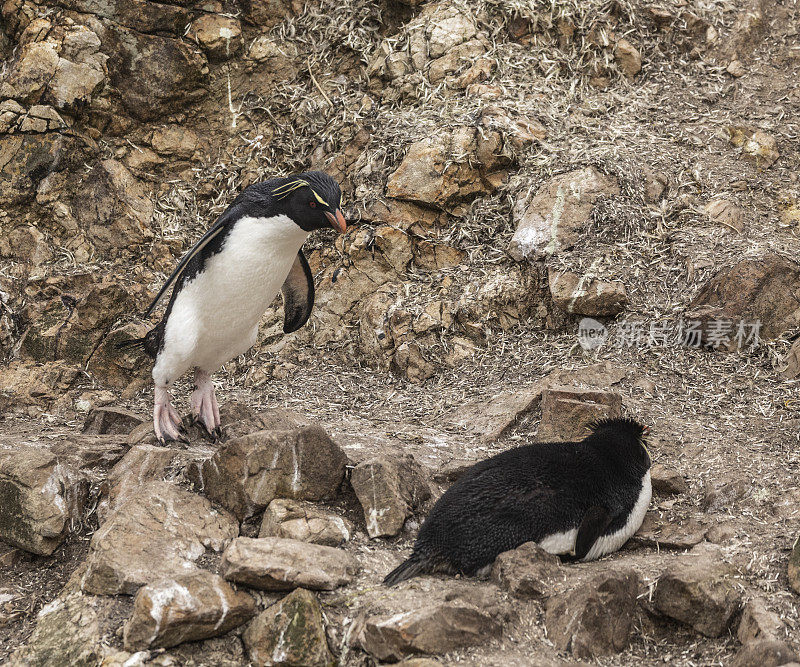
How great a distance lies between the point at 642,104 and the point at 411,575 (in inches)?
176

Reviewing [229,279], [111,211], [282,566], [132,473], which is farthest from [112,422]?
[282,566]

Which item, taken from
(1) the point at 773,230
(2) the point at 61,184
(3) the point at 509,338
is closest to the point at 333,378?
(3) the point at 509,338

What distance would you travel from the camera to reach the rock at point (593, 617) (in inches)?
102

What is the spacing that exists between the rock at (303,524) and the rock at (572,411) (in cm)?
122

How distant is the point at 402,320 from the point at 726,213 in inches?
86.7

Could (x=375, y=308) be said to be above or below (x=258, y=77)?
below

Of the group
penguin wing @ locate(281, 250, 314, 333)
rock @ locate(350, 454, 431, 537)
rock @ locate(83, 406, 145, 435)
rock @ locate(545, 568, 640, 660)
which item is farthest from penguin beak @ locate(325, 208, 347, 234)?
rock @ locate(545, 568, 640, 660)

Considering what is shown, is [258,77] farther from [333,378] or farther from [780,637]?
[780,637]

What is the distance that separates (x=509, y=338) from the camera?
17.4ft

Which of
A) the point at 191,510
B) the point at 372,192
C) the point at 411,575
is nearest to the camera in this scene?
the point at 411,575

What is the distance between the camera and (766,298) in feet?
15.3

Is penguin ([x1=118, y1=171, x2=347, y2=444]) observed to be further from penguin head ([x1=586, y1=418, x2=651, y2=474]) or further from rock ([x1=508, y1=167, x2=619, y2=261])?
rock ([x1=508, y1=167, x2=619, y2=261])

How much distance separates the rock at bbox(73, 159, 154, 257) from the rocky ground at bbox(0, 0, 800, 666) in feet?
0.07

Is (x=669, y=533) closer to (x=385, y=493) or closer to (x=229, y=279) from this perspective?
(x=385, y=493)
